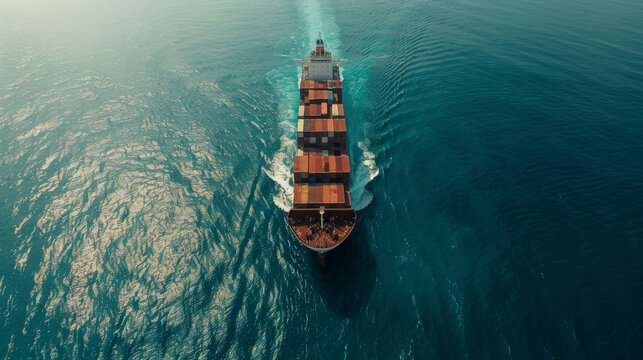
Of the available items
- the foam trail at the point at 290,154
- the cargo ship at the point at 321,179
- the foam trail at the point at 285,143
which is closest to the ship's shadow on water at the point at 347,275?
the cargo ship at the point at 321,179

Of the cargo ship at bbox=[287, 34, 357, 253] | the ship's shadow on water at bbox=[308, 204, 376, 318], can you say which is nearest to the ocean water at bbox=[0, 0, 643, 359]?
the ship's shadow on water at bbox=[308, 204, 376, 318]

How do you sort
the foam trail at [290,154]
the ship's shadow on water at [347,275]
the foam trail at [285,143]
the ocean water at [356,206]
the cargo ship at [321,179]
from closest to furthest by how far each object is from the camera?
the ocean water at [356,206]
the ship's shadow on water at [347,275]
the cargo ship at [321,179]
the foam trail at [290,154]
the foam trail at [285,143]

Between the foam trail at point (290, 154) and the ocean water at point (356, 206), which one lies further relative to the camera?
the foam trail at point (290, 154)

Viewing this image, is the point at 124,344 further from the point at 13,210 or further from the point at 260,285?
the point at 13,210

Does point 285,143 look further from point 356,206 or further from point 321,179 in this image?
point 356,206

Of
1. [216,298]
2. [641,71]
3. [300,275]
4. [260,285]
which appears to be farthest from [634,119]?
[216,298]

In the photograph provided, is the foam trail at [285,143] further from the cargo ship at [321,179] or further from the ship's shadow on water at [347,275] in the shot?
the ship's shadow on water at [347,275]

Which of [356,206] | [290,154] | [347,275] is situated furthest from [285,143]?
[347,275]

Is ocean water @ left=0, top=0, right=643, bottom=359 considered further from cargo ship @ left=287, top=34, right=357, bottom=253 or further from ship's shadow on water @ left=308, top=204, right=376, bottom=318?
cargo ship @ left=287, top=34, right=357, bottom=253
